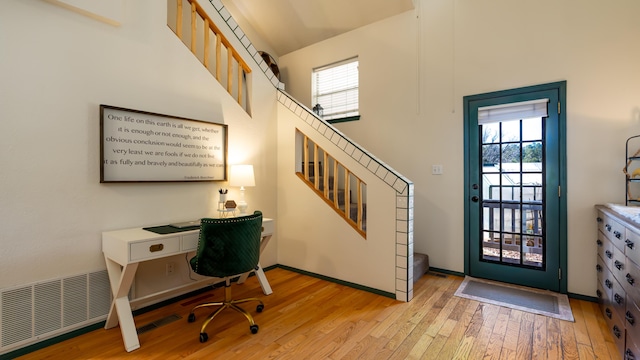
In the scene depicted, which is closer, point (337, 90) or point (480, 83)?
point (480, 83)

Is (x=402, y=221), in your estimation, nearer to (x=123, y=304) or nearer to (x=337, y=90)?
(x=123, y=304)

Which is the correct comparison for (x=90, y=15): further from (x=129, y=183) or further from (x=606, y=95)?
(x=606, y=95)

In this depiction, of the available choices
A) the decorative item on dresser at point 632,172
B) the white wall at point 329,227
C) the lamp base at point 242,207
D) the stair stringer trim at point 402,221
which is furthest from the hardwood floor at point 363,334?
the decorative item on dresser at point 632,172

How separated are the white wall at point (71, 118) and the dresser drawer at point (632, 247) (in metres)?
3.24

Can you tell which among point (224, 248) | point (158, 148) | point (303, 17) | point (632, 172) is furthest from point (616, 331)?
point (303, 17)

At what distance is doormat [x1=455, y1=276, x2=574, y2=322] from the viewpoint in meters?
2.48

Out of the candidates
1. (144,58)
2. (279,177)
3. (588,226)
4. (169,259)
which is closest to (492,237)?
(588,226)

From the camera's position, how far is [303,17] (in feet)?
14.0

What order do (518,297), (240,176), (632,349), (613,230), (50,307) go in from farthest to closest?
(240,176)
(518,297)
(613,230)
(50,307)
(632,349)

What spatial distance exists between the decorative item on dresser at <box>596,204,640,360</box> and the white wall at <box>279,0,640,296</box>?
1.34 feet

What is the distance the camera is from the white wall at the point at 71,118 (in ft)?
6.09

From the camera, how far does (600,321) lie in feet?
7.51

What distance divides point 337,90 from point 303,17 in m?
1.17

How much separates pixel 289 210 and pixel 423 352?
2.10 metres
